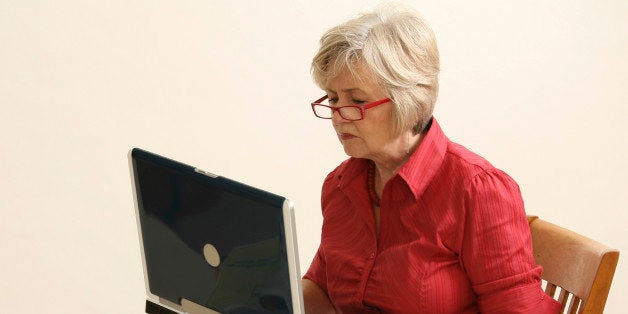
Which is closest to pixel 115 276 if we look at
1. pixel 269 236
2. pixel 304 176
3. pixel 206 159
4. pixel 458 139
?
pixel 206 159

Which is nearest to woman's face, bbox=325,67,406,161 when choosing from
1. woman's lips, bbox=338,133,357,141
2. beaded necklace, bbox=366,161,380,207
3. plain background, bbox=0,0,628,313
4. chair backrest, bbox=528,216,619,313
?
woman's lips, bbox=338,133,357,141

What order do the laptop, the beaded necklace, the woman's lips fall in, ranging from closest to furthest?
the laptop < the woman's lips < the beaded necklace

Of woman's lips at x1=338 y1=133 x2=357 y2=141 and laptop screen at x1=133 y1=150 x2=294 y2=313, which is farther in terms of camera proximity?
woman's lips at x1=338 y1=133 x2=357 y2=141

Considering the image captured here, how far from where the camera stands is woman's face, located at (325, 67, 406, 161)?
1.85m

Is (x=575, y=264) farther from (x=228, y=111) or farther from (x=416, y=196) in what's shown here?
(x=228, y=111)

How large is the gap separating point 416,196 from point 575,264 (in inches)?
12.8

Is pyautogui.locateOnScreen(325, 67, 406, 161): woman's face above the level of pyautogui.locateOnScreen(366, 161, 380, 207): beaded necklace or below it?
above

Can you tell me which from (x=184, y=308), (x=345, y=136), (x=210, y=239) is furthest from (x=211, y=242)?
(x=345, y=136)

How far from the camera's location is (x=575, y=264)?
187 cm

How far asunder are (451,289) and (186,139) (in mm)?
1643

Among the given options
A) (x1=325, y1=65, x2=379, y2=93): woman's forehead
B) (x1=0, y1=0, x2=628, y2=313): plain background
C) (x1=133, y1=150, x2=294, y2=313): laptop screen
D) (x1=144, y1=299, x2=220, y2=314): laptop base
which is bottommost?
(x1=144, y1=299, x2=220, y2=314): laptop base

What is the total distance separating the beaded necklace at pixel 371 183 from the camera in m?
2.03

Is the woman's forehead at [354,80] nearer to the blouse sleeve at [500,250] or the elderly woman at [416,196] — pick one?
the elderly woman at [416,196]

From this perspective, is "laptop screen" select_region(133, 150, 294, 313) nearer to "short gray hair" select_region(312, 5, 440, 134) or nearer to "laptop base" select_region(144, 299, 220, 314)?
"laptop base" select_region(144, 299, 220, 314)
